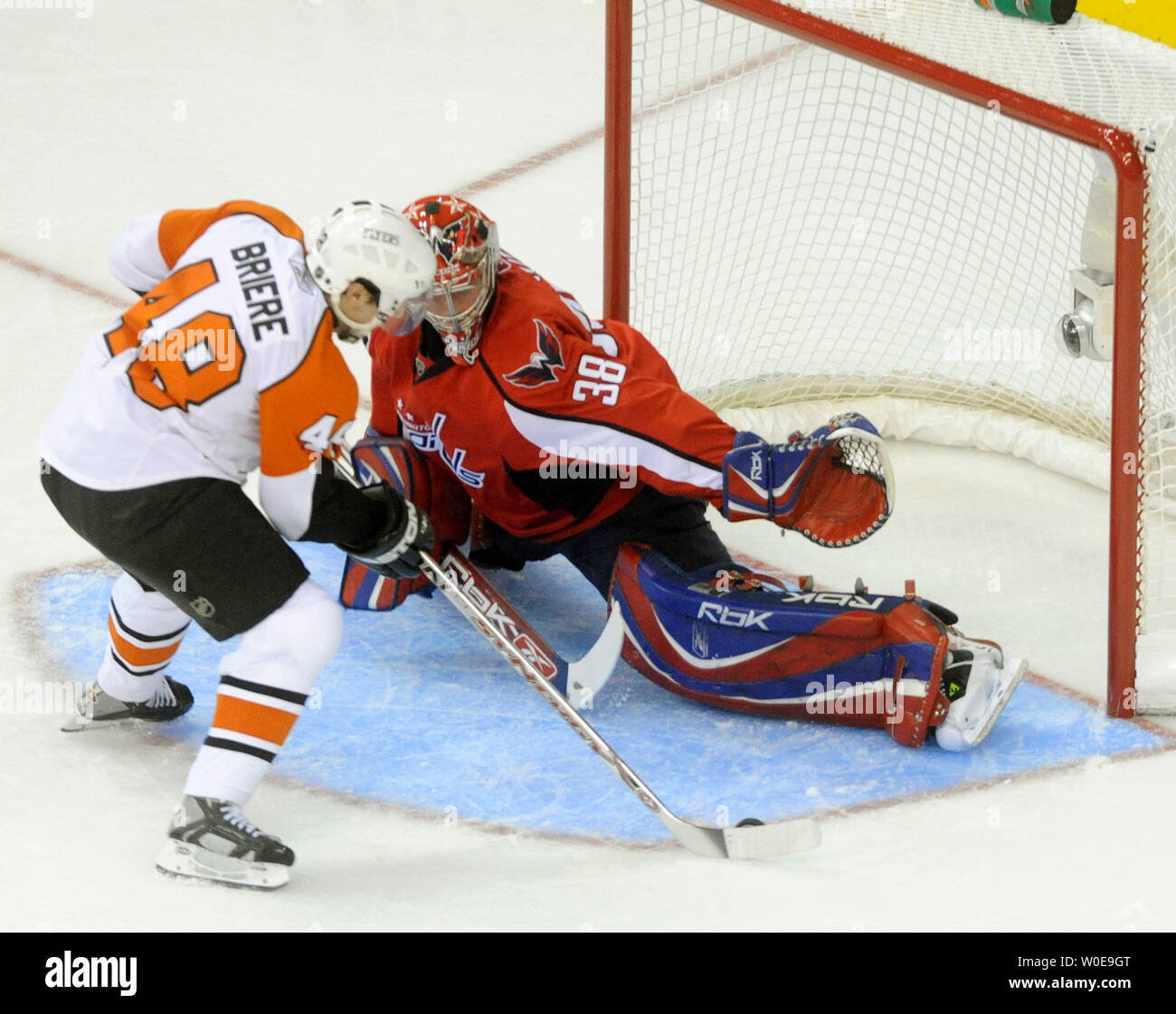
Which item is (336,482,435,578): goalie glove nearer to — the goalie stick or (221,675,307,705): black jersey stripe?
the goalie stick

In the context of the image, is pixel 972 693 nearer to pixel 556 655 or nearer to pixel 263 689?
pixel 556 655


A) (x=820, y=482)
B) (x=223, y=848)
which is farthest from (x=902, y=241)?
(x=223, y=848)

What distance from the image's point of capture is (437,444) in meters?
3.40

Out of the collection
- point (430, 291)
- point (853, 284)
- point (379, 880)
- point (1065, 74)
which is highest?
point (1065, 74)

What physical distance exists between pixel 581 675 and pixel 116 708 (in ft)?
2.41

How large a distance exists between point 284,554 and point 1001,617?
1.41 metres

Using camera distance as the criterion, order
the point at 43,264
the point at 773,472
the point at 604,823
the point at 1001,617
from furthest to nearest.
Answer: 1. the point at 43,264
2. the point at 1001,617
3. the point at 773,472
4. the point at 604,823

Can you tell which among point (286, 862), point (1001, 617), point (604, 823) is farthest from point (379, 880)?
point (1001, 617)

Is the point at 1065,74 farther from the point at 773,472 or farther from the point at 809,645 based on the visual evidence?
the point at 809,645

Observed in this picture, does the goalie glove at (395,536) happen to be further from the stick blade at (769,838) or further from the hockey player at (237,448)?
the stick blade at (769,838)

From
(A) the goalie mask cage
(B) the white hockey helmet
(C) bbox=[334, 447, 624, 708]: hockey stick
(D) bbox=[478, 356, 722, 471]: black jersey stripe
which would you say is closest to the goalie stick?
(C) bbox=[334, 447, 624, 708]: hockey stick

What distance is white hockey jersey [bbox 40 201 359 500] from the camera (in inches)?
104

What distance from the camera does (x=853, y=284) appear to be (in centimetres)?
442

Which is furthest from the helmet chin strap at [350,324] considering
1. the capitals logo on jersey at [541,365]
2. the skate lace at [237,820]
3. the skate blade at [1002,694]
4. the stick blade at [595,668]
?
the skate blade at [1002,694]
